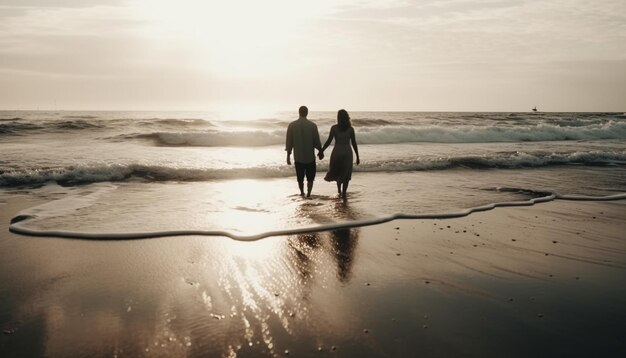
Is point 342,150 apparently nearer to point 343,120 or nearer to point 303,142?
point 343,120

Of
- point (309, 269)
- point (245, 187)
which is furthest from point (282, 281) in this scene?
point (245, 187)

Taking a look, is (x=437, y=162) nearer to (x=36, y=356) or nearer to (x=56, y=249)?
(x=56, y=249)

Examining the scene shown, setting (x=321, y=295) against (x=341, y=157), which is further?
(x=341, y=157)

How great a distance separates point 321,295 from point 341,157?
5805 mm

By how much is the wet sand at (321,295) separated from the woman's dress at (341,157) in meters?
3.31

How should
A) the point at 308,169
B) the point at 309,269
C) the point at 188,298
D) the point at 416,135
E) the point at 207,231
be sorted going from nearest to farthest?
the point at 188,298, the point at 309,269, the point at 207,231, the point at 308,169, the point at 416,135

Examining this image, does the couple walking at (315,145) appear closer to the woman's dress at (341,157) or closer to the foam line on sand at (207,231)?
the woman's dress at (341,157)

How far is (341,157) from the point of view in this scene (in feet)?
31.7

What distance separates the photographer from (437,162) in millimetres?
15961

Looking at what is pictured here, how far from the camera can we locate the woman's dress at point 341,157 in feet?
31.5

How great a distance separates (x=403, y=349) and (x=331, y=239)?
3210 mm

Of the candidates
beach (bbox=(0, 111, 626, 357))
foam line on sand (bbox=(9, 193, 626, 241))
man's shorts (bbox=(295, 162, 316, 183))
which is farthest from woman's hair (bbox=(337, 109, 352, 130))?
foam line on sand (bbox=(9, 193, 626, 241))

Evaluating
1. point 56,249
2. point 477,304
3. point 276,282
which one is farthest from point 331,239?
point 56,249

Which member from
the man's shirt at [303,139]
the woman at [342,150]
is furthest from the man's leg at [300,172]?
the woman at [342,150]
